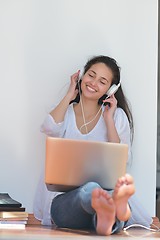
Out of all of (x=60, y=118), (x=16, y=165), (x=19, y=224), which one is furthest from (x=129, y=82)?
(x=19, y=224)

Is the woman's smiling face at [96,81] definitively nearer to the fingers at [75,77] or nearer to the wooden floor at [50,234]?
the fingers at [75,77]

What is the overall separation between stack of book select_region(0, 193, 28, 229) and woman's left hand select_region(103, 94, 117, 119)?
637 millimetres

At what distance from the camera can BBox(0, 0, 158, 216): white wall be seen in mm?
2895

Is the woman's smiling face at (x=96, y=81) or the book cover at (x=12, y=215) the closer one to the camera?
the book cover at (x=12, y=215)

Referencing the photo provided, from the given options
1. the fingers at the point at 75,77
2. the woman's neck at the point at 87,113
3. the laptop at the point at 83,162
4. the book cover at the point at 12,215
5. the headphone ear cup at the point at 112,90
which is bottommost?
the book cover at the point at 12,215

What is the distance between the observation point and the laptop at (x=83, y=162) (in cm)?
215

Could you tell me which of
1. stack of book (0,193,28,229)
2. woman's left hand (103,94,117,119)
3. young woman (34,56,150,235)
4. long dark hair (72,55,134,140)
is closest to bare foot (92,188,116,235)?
stack of book (0,193,28,229)

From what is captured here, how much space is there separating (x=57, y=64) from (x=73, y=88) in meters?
0.20

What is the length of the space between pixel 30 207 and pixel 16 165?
203mm

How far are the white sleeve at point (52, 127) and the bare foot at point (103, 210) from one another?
2.40ft

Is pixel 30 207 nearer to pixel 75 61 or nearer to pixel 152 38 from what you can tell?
pixel 75 61

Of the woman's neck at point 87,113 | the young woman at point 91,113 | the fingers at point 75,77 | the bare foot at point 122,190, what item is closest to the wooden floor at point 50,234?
the bare foot at point 122,190

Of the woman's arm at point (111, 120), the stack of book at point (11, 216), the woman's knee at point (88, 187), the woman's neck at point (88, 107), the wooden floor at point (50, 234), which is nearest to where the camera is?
the wooden floor at point (50, 234)

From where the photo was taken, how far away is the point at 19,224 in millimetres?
2314
